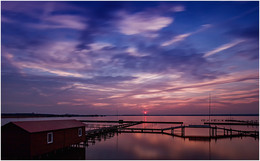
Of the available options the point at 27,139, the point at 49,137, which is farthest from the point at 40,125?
the point at 27,139

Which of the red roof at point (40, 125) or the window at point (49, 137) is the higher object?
the red roof at point (40, 125)

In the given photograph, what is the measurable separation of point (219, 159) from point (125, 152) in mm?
14461

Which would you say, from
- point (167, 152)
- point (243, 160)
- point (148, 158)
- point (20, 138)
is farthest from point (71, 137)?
point (243, 160)

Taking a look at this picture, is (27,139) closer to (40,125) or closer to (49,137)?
(40,125)

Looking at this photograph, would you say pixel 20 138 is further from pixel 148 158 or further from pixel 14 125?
pixel 148 158

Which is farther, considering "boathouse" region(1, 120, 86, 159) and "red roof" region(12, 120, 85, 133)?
"red roof" region(12, 120, 85, 133)

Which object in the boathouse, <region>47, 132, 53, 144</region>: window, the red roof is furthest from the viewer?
<region>47, 132, 53, 144</region>: window

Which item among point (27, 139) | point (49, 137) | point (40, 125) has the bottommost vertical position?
point (49, 137)

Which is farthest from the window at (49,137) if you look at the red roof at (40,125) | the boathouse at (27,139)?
the red roof at (40,125)

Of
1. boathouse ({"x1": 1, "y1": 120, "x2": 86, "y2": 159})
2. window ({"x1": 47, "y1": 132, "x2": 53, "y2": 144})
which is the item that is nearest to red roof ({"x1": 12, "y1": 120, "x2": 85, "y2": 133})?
boathouse ({"x1": 1, "y1": 120, "x2": 86, "y2": 159})

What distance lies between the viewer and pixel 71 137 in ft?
97.3

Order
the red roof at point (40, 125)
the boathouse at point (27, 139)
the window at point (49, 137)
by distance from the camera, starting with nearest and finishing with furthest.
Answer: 1. the boathouse at point (27, 139)
2. the red roof at point (40, 125)
3. the window at point (49, 137)

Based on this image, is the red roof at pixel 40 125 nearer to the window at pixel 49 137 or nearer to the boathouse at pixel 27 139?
the boathouse at pixel 27 139

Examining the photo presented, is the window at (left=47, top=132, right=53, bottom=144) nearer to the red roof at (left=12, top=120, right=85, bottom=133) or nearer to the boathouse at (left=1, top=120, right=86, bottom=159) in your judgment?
the boathouse at (left=1, top=120, right=86, bottom=159)
